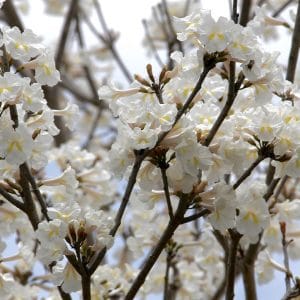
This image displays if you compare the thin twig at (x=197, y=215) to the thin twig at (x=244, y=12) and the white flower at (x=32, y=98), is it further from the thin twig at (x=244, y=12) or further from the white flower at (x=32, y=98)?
the thin twig at (x=244, y=12)

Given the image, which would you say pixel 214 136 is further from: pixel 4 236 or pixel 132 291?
pixel 4 236

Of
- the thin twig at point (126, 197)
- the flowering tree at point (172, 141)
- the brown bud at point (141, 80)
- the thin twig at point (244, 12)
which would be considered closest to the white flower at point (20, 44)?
the flowering tree at point (172, 141)

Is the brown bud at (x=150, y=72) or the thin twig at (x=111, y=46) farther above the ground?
the thin twig at (x=111, y=46)

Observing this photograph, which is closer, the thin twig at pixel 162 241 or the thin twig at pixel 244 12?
the thin twig at pixel 162 241

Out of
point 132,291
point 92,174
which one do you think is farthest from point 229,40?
point 92,174

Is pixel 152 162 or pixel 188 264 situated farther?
pixel 188 264

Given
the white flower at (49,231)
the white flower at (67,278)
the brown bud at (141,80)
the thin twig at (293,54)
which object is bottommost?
the white flower at (67,278)

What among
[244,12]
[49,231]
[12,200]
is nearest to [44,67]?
[12,200]

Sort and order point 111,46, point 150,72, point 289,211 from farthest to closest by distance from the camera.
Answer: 1. point 111,46
2. point 289,211
3. point 150,72

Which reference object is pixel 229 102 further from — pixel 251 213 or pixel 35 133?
pixel 35 133

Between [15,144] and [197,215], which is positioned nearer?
[15,144]

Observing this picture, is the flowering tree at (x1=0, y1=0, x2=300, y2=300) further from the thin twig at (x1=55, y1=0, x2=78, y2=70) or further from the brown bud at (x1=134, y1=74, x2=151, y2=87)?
the thin twig at (x1=55, y1=0, x2=78, y2=70)
